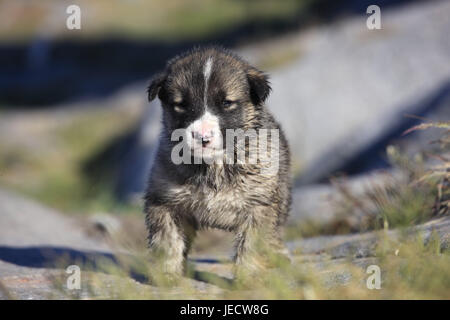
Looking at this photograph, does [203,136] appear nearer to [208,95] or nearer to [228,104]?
[208,95]

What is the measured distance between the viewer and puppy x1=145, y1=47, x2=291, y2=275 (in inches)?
190

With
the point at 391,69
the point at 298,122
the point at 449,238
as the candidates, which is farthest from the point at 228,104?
the point at 391,69

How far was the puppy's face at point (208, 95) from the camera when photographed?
4695 millimetres

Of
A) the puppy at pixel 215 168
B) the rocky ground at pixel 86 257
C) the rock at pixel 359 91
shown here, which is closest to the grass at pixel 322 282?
the rocky ground at pixel 86 257

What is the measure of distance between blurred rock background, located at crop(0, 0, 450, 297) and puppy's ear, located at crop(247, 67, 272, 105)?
1.87 meters

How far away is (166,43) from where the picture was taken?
26.5m

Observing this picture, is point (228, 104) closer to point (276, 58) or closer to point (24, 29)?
point (276, 58)

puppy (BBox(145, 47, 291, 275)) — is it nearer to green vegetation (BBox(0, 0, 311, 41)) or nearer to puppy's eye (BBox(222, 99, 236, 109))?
puppy's eye (BBox(222, 99, 236, 109))

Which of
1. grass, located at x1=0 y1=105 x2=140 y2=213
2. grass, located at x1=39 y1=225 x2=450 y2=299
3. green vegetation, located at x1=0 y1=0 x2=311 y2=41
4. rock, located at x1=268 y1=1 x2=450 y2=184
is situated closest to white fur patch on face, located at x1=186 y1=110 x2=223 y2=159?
grass, located at x1=39 y1=225 x2=450 y2=299

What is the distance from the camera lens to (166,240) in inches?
195

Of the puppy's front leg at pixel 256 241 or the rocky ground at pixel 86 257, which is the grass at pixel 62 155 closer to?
the rocky ground at pixel 86 257

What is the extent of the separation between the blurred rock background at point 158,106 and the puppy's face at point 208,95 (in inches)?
72.7

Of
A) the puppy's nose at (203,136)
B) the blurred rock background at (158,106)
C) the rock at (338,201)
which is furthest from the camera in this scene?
the blurred rock background at (158,106)

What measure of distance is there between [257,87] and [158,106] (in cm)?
953
